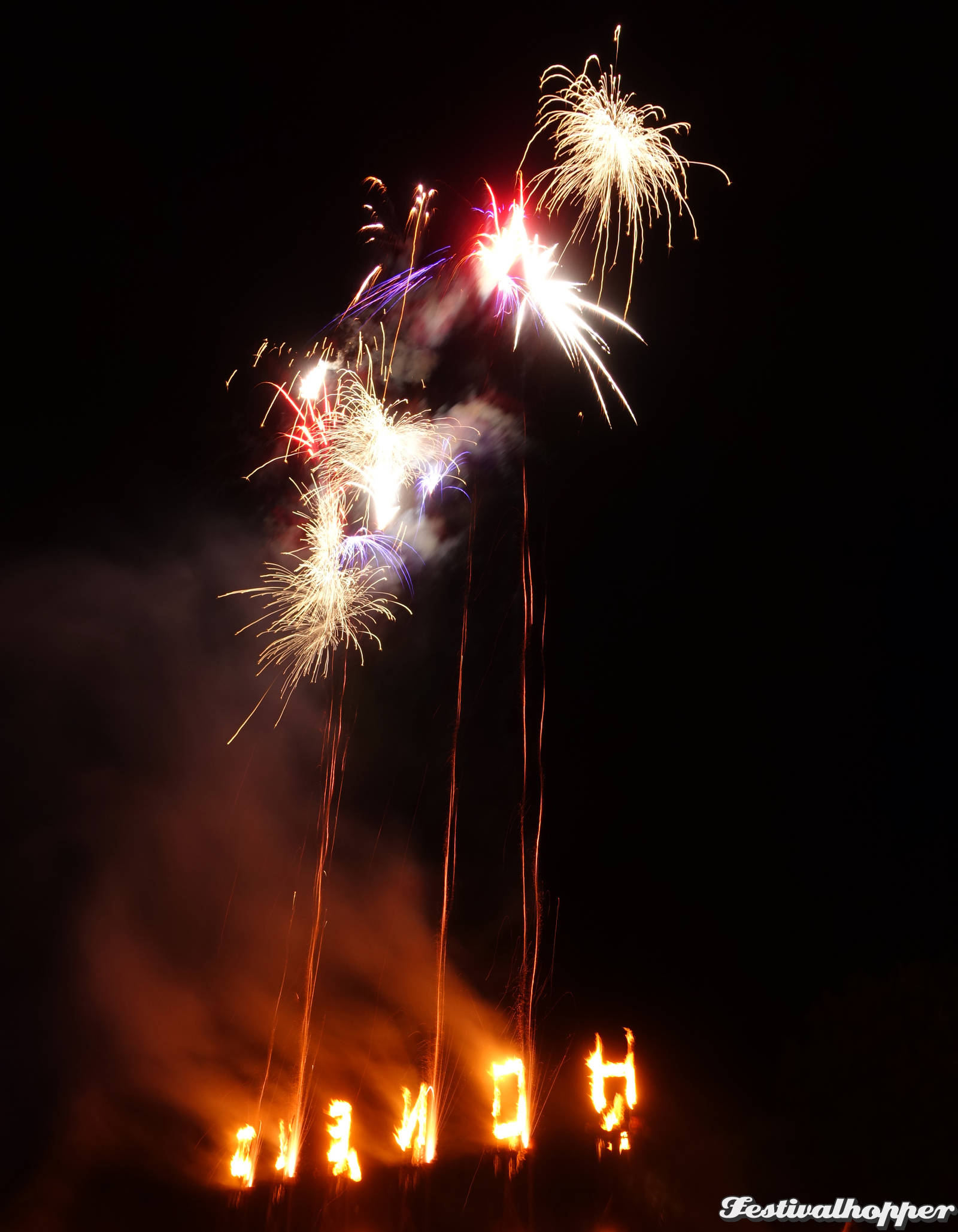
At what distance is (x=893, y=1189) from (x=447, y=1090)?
7847 millimetres

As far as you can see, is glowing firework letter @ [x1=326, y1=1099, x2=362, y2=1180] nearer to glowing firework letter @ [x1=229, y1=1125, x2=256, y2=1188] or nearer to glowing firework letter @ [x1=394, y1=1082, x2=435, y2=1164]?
glowing firework letter @ [x1=394, y1=1082, x2=435, y2=1164]

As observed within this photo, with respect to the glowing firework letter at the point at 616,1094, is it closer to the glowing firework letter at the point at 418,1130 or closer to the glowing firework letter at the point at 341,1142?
the glowing firework letter at the point at 418,1130

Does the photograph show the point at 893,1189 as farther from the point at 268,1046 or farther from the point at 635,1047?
the point at 268,1046

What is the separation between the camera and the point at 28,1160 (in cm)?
1706

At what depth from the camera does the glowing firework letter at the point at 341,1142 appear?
13.7 meters

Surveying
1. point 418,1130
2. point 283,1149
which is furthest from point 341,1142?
point 418,1130

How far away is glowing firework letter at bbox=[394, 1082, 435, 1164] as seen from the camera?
12.1 metres

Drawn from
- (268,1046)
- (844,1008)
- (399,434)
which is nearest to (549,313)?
(399,434)

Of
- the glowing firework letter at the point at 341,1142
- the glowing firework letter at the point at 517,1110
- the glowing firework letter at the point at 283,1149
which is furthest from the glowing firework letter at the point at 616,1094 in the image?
the glowing firework letter at the point at 283,1149

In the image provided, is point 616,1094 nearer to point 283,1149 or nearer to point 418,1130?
point 418,1130

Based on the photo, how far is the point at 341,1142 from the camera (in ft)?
44.9
